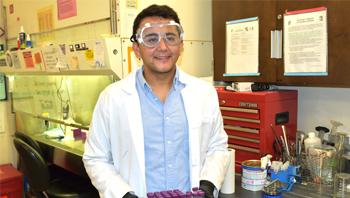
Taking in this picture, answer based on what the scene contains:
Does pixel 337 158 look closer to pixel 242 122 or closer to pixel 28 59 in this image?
pixel 242 122

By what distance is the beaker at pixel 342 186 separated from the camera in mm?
1515

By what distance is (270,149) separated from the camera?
1.97 metres

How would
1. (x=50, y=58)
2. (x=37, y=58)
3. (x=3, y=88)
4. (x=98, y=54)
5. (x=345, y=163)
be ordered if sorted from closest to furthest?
1. (x=345, y=163)
2. (x=98, y=54)
3. (x=50, y=58)
4. (x=37, y=58)
5. (x=3, y=88)

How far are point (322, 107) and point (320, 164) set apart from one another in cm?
60

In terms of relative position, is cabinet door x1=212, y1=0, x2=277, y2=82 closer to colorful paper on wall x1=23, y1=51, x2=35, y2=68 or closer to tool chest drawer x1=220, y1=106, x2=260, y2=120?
tool chest drawer x1=220, y1=106, x2=260, y2=120

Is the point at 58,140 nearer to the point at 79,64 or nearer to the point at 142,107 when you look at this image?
the point at 79,64

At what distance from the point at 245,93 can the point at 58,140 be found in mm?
1860

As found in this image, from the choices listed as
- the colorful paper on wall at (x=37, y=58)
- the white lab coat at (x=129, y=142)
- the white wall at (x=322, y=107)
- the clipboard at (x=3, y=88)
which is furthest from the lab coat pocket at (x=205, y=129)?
the clipboard at (x=3, y=88)

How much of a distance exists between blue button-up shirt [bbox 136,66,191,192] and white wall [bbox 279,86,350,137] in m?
1.14

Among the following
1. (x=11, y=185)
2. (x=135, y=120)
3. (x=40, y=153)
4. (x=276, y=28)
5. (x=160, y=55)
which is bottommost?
(x=11, y=185)

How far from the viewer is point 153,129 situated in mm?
1419

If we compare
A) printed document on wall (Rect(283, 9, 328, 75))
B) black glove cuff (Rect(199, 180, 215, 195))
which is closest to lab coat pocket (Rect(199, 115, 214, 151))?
black glove cuff (Rect(199, 180, 215, 195))

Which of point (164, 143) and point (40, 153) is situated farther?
point (40, 153)

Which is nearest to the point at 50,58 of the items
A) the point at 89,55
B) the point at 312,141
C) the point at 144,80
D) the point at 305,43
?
the point at 89,55
